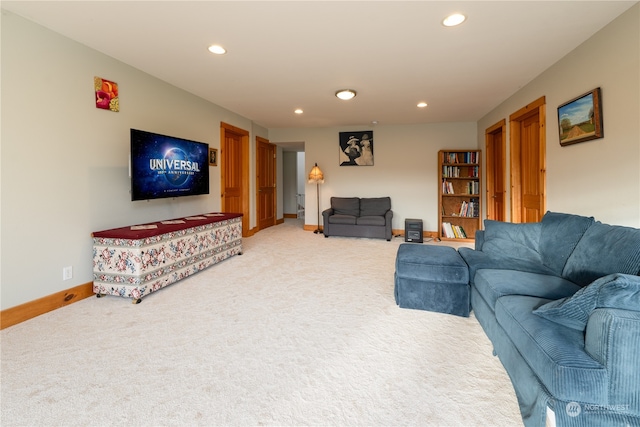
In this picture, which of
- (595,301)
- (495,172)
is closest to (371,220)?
(495,172)

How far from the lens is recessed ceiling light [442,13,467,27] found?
2.25 meters

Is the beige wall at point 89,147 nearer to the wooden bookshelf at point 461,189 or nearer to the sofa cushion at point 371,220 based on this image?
the wooden bookshelf at point 461,189

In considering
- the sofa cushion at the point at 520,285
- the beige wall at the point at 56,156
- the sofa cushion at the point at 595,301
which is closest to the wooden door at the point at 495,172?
the sofa cushion at the point at 520,285

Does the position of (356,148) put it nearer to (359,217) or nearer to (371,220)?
(359,217)

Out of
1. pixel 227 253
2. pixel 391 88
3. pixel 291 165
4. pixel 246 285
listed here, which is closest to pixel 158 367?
pixel 246 285

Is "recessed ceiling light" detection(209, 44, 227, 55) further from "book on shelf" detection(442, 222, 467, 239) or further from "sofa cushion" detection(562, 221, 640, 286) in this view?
"book on shelf" detection(442, 222, 467, 239)

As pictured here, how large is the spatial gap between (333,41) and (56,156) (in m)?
2.67

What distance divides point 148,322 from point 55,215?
1.32m

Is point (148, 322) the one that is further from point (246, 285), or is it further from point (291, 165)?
point (291, 165)

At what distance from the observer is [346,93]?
396cm

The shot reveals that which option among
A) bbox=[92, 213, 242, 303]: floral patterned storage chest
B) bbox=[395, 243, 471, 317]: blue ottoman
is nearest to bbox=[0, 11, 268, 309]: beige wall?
bbox=[92, 213, 242, 303]: floral patterned storage chest

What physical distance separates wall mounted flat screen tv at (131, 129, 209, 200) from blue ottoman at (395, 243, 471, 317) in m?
2.72

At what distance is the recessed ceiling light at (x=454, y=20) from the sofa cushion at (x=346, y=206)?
402 cm

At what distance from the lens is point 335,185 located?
6.55 metres
